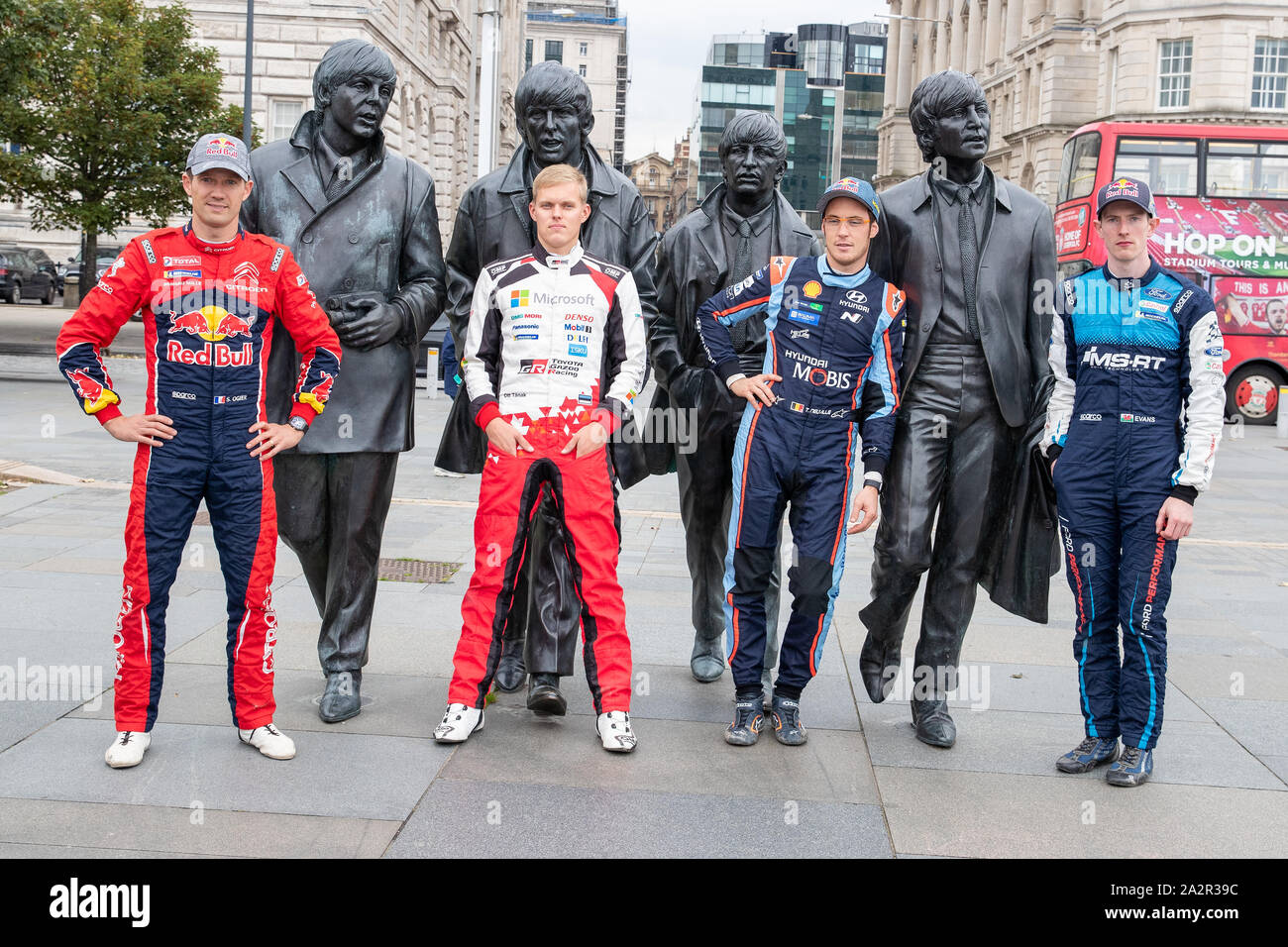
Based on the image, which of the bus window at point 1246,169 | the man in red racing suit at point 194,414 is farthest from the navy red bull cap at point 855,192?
the bus window at point 1246,169

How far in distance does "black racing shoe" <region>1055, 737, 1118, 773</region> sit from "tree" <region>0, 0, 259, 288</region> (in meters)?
24.8

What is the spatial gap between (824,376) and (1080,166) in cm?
1905

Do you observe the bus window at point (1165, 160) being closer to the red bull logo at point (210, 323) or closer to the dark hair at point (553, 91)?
the dark hair at point (553, 91)

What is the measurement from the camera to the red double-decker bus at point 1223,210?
2073 cm

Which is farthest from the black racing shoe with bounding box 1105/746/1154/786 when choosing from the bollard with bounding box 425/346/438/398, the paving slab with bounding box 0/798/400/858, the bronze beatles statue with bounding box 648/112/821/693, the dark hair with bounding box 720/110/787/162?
the bollard with bounding box 425/346/438/398

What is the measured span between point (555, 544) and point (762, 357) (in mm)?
1108

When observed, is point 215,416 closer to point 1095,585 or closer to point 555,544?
point 555,544

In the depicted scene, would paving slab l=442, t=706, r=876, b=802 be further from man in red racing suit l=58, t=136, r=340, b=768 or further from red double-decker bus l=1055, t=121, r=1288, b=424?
red double-decker bus l=1055, t=121, r=1288, b=424

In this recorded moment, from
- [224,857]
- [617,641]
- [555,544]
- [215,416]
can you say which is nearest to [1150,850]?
[617,641]

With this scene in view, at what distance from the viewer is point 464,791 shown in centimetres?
394

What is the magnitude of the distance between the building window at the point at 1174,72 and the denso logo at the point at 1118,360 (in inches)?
1617

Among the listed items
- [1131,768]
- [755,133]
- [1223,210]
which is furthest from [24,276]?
[1131,768]
